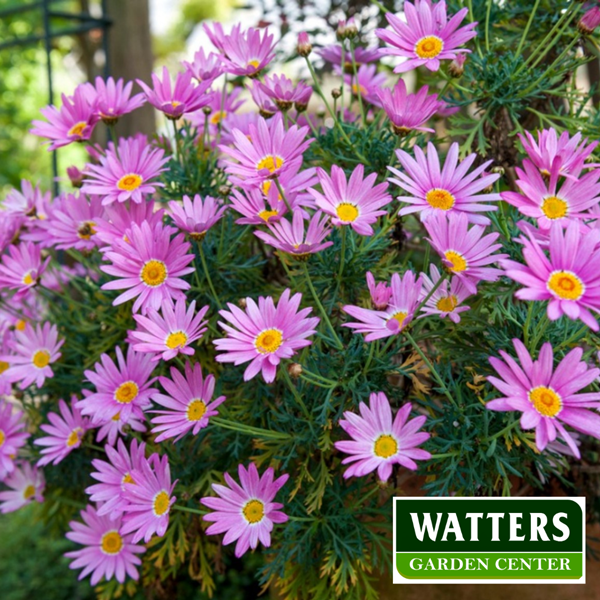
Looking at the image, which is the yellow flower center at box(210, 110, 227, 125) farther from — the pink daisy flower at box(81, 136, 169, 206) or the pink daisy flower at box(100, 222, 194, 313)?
the pink daisy flower at box(100, 222, 194, 313)

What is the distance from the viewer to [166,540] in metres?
1.08

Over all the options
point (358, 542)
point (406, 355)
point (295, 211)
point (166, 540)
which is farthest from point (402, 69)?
point (166, 540)

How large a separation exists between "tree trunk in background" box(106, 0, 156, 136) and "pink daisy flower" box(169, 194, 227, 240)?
1.46m

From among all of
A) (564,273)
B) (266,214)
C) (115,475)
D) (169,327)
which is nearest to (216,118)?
(266,214)

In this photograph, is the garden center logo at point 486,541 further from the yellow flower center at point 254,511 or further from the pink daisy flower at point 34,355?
the pink daisy flower at point 34,355

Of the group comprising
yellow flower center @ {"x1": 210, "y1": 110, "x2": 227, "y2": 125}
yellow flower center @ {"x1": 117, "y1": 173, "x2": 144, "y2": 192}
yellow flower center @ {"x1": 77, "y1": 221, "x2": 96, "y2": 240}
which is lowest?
yellow flower center @ {"x1": 77, "y1": 221, "x2": 96, "y2": 240}

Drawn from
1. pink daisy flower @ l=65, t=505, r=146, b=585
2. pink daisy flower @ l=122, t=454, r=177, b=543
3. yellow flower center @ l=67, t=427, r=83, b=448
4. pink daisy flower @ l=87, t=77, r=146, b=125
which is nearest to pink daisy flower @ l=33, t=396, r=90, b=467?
yellow flower center @ l=67, t=427, r=83, b=448

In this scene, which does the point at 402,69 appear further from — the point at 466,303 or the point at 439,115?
the point at 439,115

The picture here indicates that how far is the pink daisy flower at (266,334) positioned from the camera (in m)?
0.78

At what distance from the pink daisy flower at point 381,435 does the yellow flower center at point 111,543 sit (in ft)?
1.64

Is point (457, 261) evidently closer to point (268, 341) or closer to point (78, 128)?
point (268, 341)

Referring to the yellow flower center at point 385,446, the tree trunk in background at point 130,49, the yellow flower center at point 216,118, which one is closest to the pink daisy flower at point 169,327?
the yellow flower center at point 385,446

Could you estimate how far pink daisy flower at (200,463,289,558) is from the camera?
84 centimetres

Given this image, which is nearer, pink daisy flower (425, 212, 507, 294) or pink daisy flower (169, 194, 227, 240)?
pink daisy flower (425, 212, 507, 294)
